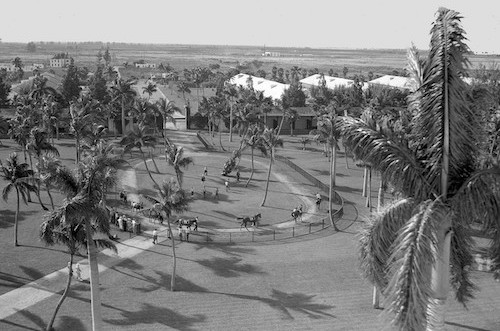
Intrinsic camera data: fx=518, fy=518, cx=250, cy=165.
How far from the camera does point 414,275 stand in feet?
28.3

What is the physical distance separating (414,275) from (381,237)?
7.61 feet

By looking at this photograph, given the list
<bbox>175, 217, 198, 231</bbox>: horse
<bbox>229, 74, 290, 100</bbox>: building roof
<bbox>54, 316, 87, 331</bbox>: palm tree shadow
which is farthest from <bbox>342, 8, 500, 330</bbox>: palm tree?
<bbox>229, 74, 290, 100</bbox>: building roof

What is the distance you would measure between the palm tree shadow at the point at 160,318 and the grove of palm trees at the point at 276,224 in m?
0.13

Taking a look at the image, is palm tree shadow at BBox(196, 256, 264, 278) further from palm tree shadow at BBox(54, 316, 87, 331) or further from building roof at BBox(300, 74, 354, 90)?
building roof at BBox(300, 74, 354, 90)

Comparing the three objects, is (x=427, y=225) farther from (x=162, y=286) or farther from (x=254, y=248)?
(x=254, y=248)

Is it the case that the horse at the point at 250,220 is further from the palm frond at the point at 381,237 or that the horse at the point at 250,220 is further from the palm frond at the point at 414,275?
the palm frond at the point at 414,275

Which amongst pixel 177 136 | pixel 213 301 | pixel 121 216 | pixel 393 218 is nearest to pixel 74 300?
pixel 213 301

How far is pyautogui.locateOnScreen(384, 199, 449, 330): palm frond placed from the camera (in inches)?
336

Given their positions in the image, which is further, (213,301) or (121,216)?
(121,216)

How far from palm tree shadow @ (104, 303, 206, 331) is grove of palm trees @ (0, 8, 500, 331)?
0.13 m

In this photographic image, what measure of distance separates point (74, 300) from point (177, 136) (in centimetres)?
5895

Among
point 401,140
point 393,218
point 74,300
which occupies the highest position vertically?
point 401,140

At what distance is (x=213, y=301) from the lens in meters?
30.7

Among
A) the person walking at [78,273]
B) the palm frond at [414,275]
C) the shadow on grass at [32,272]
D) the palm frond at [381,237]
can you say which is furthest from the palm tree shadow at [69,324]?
the palm frond at [414,275]
